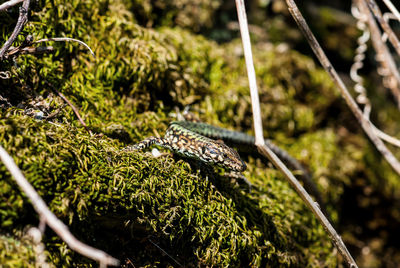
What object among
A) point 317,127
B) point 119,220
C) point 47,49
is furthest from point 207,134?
point 317,127

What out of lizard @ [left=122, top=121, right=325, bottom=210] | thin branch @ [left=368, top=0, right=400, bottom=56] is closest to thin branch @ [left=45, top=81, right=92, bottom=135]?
lizard @ [left=122, top=121, right=325, bottom=210]

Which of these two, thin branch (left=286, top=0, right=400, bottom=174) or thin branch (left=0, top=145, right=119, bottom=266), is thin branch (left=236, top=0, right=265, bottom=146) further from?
thin branch (left=0, top=145, right=119, bottom=266)

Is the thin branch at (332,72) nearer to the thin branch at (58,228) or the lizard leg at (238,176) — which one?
the lizard leg at (238,176)

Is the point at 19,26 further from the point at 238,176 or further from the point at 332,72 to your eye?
the point at 332,72

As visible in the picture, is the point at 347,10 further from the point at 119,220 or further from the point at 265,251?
the point at 119,220

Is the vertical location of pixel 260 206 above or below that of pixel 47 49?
below

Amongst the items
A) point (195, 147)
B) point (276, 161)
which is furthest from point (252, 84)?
point (195, 147)

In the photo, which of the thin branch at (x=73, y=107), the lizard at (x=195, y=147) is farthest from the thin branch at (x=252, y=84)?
the thin branch at (x=73, y=107)

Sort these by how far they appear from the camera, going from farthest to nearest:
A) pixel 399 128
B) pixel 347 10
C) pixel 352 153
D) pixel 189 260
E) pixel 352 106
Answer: pixel 347 10
pixel 399 128
pixel 352 153
pixel 352 106
pixel 189 260
